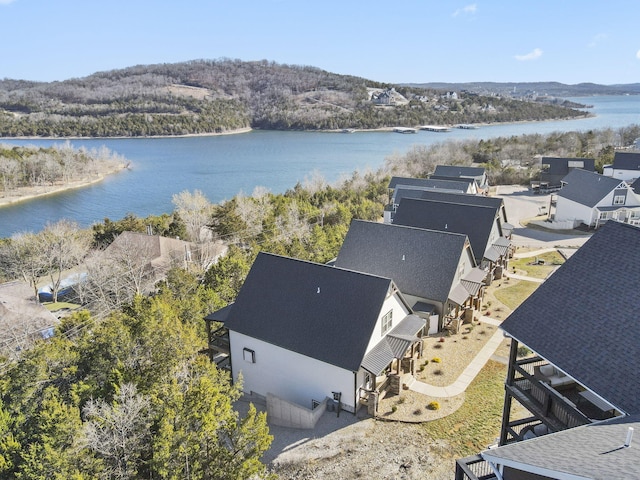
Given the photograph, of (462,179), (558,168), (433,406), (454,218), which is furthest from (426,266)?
(558,168)

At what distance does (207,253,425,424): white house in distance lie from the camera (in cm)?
1767

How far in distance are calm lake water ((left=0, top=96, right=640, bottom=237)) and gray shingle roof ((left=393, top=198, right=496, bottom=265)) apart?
118 feet

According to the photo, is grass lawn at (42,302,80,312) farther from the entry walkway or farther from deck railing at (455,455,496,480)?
deck railing at (455,455,496,480)

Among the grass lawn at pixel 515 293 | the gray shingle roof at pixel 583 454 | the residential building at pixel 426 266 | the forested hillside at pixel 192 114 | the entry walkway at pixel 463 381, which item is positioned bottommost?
the grass lawn at pixel 515 293

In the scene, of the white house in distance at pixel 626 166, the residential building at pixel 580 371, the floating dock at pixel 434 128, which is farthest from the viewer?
the floating dock at pixel 434 128

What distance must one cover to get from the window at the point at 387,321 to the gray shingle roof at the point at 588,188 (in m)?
37.4

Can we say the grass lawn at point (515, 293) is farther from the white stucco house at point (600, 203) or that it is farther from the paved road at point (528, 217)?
the white stucco house at point (600, 203)

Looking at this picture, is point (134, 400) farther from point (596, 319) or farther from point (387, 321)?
point (596, 319)

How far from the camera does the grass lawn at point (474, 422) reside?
15843 mm

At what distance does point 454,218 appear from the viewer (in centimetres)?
3234

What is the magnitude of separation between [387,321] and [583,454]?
38.7 ft

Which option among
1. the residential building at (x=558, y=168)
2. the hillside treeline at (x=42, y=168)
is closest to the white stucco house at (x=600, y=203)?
the residential building at (x=558, y=168)

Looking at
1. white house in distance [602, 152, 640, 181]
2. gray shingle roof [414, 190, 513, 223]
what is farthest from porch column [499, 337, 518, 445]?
white house in distance [602, 152, 640, 181]

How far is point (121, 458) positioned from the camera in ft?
39.7
